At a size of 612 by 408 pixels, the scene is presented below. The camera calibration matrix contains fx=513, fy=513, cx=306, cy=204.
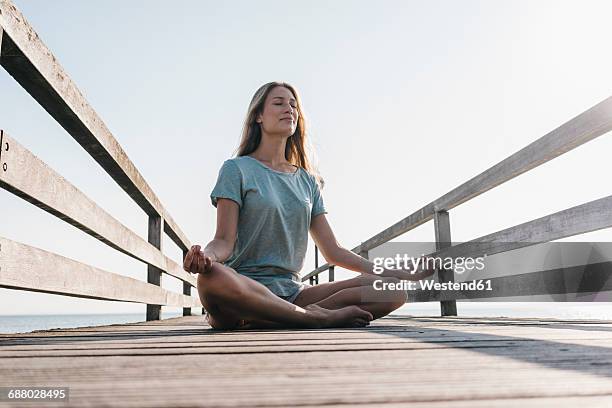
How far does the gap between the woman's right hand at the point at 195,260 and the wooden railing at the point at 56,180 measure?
464mm

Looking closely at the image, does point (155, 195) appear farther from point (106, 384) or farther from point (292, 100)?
point (106, 384)

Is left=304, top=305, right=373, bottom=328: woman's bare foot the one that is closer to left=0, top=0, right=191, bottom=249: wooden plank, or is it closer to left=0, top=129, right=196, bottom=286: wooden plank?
left=0, top=129, right=196, bottom=286: wooden plank

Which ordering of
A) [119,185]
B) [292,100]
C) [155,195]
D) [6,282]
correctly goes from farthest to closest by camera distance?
[155,195] < [119,185] < [292,100] < [6,282]

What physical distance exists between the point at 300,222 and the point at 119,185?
1.13 meters

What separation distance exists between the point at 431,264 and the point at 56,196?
1.43 metres

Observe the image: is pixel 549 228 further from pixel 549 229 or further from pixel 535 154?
pixel 535 154

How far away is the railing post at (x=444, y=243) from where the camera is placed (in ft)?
11.5

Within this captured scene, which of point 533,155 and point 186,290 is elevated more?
point 533,155

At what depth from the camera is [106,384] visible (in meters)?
0.68

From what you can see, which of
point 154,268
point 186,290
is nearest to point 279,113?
point 154,268

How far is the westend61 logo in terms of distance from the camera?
220cm

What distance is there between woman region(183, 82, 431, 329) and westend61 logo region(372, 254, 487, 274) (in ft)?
0.17

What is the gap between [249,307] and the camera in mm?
1767

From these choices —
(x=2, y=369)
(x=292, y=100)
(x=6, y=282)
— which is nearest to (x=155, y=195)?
(x=292, y=100)
